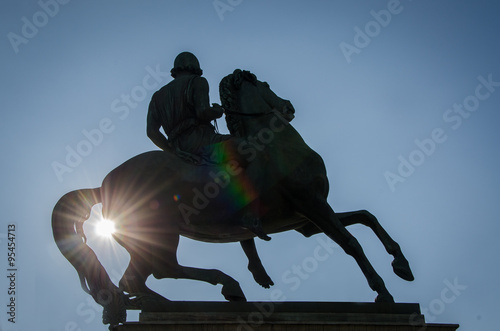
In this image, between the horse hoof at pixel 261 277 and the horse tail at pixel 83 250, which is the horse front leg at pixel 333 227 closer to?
the horse hoof at pixel 261 277

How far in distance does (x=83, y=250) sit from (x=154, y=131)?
7.25 feet

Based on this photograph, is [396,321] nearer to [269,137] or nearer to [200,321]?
[200,321]

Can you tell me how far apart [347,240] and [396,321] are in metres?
1.31

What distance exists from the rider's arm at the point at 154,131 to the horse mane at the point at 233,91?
0.91 m

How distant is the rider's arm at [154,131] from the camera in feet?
36.4

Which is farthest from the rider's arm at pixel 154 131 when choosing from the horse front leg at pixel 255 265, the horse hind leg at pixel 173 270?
the horse front leg at pixel 255 265

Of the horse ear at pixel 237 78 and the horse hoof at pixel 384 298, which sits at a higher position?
the horse ear at pixel 237 78

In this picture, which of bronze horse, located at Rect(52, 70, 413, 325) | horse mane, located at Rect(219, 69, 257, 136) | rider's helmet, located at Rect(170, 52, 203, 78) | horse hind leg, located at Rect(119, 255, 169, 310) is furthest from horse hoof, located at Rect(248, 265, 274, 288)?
rider's helmet, located at Rect(170, 52, 203, 78)

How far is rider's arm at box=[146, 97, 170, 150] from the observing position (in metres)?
11.1

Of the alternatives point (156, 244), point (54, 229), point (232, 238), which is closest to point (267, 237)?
point (232, 238)

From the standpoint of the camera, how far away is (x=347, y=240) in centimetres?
1022

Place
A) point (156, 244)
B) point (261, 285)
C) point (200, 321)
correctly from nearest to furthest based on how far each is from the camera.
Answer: point (200, 321), point (156, 244), point (261, 285)

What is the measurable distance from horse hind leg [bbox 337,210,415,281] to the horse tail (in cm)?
327

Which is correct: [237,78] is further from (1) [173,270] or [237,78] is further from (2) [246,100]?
(1) [173,270]
